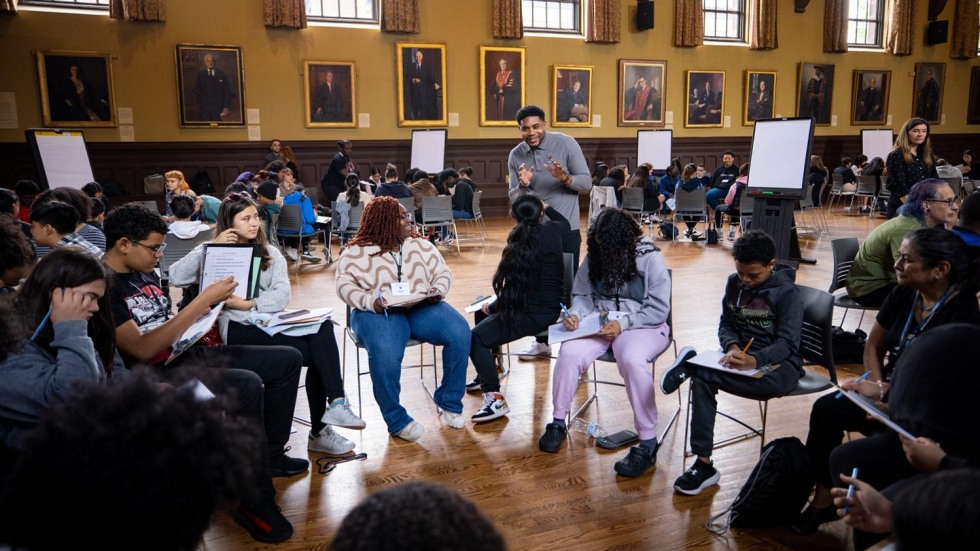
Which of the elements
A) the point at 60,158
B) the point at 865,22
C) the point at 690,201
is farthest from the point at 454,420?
the point at 865,22

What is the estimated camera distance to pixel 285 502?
3154mm

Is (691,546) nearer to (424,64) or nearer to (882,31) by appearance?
(424,64)

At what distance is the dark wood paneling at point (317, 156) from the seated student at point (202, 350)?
34.0 feet

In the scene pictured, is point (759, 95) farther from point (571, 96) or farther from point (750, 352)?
point (750, 352)

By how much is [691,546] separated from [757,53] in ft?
52.2

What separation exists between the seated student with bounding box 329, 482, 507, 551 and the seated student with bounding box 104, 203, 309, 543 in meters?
1.85

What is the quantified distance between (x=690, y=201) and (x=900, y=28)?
441 inches

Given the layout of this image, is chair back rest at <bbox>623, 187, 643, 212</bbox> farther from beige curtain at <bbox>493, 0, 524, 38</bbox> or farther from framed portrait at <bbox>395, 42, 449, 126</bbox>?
beige curtain at <bbox>493, 0, 524, 38</bbox>

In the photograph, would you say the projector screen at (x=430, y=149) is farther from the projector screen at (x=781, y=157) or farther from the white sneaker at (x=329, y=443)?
the white sneaker at (x=329, y=443)

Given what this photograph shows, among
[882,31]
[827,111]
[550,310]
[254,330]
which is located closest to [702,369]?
[550,310]

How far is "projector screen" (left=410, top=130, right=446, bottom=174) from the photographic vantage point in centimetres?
1354

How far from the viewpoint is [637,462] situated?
3.37m

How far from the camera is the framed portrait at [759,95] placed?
16.3 metres

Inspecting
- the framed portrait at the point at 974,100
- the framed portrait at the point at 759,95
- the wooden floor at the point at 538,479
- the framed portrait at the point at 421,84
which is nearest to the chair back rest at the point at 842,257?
the wooden floor at the point at 538,479
